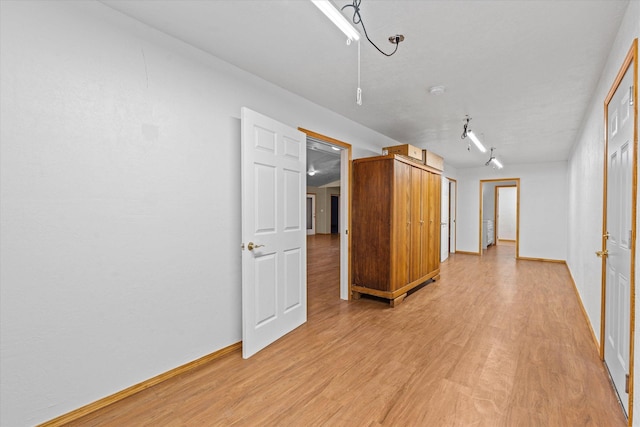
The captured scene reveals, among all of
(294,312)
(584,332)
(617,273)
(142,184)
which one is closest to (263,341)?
(294,312)

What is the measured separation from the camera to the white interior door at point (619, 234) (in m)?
1.70

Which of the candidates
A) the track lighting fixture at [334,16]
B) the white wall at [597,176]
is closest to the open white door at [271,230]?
the track lighting fixture at [334,16]

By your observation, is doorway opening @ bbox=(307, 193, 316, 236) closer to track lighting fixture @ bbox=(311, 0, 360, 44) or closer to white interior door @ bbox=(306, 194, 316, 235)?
white interior door @ bbox=(306, 194, 316, 235)

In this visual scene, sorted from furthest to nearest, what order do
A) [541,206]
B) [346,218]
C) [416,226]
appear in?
[541,206] < [416,226] < [346,218]

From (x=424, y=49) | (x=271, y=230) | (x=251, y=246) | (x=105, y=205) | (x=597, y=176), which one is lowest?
(x=251, y=246)

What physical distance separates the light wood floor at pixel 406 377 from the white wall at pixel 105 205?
342mm

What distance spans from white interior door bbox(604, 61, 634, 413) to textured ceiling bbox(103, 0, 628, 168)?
1.70 ft

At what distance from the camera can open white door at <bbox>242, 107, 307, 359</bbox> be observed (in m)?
2.40

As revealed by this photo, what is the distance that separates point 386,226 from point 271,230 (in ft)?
5.39

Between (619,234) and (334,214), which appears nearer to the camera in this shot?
(619,234)

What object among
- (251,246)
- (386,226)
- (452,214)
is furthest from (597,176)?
(452,214)

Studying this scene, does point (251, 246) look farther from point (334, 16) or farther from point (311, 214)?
point (311, 214)

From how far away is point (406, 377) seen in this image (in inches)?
83.2

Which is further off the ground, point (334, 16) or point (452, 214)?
point (334, 16)
